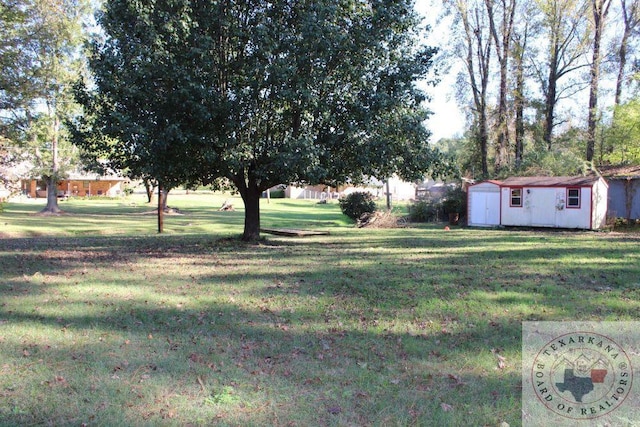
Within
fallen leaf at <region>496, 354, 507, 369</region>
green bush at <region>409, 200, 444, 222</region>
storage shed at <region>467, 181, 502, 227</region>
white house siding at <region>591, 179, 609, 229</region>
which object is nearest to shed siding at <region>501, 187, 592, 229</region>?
white house siding at <region>591, 179, 609, 229</region>

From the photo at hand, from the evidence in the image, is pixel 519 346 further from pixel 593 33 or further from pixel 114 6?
pixel 593 33

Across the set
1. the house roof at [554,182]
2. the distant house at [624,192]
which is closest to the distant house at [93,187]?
the house roof at [554,182]

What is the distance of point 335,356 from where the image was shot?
17.3ft

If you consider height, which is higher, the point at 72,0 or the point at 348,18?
the point at 72,0

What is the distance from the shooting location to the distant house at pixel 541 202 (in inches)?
925

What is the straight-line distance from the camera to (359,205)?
97.2ft

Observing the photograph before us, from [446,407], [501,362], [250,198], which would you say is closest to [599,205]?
[250,198]

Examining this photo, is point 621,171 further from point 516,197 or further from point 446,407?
point 446,407

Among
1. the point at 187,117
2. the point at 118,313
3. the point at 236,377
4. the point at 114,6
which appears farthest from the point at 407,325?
the point at 114,6

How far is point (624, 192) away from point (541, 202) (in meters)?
6.12

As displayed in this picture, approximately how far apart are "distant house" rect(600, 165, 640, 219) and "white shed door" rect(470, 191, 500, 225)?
5.80 metres

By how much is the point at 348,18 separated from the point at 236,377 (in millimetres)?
10814

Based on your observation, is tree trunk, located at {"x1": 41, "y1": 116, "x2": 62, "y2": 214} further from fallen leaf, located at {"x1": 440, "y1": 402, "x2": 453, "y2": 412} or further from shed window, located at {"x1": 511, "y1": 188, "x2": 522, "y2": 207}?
fallen leaf, located at {"x1": 440, "y1": 402, "x2": 453, "y2": 412}

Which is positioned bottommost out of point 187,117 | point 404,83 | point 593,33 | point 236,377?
point 236,377
